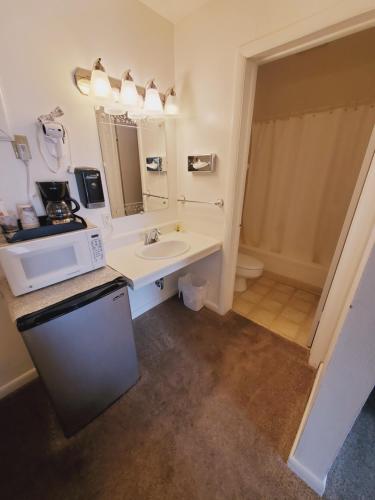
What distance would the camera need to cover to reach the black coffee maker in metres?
1.16

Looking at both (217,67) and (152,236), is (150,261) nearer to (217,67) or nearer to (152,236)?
(152,236)

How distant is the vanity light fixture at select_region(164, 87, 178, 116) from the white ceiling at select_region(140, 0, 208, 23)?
47cm

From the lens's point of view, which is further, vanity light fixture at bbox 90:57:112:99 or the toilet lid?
the toilet lid

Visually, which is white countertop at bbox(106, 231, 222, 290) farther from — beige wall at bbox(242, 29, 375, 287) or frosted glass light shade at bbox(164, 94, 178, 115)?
beige wall at bbox(242, 29, 375, 287)

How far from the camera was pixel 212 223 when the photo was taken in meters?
1.82

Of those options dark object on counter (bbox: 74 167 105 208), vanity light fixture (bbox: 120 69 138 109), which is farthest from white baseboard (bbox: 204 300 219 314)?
vanity light fixture (bbox: 120 69 138 109)

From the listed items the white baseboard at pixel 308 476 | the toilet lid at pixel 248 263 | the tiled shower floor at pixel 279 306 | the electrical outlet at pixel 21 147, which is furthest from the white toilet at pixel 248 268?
the electrical outlet at pixel 21 147

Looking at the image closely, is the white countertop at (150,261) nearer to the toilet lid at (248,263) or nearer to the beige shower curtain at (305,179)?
the toilet lid at (248,263)

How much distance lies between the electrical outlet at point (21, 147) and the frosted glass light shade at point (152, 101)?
818 millimetres

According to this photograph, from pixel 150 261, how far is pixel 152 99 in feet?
3.83

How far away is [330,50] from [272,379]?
9.87ft

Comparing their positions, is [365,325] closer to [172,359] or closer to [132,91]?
[172,359]

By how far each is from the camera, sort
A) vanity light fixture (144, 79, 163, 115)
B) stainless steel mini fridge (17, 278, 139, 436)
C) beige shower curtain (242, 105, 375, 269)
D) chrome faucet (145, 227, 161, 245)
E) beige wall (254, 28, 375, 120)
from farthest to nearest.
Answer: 1. beige shower curtain (242, 105, 375, 269)
2. beige wall (254, 28, 375, 120)
3. chrome faucet (145, 227, 161, 245)
4. vanity light fixture (144, 79, 163, 115)
5. stainless steel mini fridge (17, 278, 139, 436)

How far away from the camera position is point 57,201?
1.23 m
